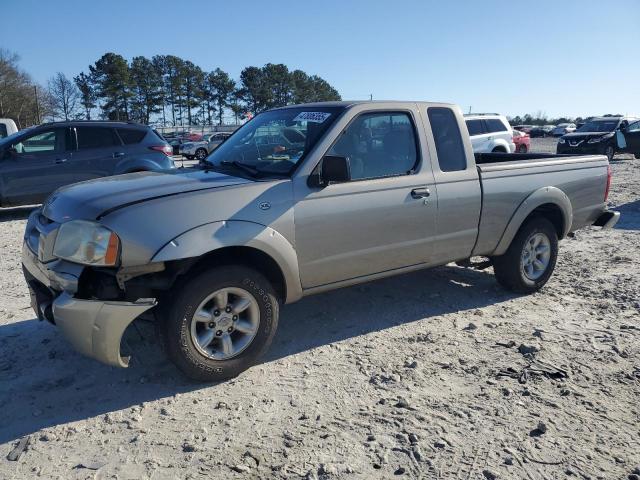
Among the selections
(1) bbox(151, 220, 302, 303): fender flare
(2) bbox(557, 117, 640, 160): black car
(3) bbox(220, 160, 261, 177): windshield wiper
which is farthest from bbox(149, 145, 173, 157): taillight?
(2) bbox(557, 117, 640, 160): black car

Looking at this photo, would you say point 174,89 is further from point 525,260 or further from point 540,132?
point 525,260

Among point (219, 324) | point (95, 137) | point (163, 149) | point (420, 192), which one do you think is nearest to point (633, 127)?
point (163, 149)

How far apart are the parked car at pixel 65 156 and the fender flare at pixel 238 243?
24.7ft

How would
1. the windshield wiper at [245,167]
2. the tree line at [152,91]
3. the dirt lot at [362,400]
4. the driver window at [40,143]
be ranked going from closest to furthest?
the dirt lot at [362,400]
the windshield wiper at [245,167]
the driver window at [40,143]
the tree line at [152,91]

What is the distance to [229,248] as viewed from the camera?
352 centimetres

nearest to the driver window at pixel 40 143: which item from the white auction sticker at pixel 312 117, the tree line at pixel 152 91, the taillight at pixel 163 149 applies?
the taillight at pixel 163 149

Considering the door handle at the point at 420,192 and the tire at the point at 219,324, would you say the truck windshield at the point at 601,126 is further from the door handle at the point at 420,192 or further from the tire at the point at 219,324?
the tire at the point at 219,324

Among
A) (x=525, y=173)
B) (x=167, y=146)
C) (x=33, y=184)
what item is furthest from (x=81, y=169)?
(x=525, y=173)

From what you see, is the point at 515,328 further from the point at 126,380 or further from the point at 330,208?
the point at 126,380

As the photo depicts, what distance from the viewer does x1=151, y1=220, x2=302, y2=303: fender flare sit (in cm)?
319

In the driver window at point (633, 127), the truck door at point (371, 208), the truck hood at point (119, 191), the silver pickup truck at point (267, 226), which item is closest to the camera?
the silver pickup truck at point (267, 226)

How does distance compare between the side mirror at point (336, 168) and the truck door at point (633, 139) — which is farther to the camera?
the truck door at point (633, 139)

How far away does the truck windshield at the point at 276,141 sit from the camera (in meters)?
3.97

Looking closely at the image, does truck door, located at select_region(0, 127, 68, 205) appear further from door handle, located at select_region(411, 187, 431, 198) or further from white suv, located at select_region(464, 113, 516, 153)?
white suv, located at select_region(464, 113, 516, 153)
